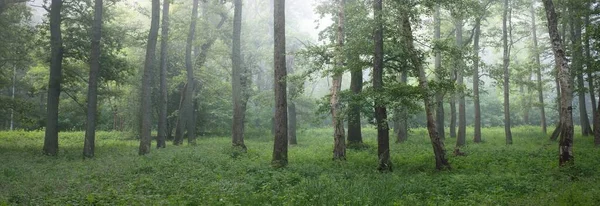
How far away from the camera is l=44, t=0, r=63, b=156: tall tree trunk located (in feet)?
59.3

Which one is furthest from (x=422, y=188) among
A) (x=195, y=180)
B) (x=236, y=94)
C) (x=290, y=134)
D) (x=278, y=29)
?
(x=290, y=134)

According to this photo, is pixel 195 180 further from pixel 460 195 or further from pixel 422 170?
pixel 422 170

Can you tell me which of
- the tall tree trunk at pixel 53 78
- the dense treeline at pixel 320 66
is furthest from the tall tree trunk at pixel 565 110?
the tall tree trunk at pixel 53 78

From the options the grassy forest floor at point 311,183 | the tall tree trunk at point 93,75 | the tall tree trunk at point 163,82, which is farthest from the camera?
the tall tree trunk at point 163,82

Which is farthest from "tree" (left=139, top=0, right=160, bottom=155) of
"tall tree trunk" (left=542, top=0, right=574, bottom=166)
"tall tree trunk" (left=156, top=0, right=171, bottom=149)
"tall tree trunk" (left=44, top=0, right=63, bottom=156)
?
"tall tree trunk" (left=542, top=0, right=574, bottom=166)

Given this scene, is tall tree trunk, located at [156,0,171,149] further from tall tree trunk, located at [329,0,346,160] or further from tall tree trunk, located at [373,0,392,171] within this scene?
tall tree trunk, located at [373,0,392,171]

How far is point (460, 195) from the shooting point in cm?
903

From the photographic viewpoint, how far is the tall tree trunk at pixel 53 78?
59.3 ft

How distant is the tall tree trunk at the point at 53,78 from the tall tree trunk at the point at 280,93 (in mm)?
11071

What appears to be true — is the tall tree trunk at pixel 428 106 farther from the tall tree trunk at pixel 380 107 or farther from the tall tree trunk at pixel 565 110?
the tall tree trunk at pixel 565 110

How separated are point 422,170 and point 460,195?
3.84 metres

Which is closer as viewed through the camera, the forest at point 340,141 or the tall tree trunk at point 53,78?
the forest at point 340,141

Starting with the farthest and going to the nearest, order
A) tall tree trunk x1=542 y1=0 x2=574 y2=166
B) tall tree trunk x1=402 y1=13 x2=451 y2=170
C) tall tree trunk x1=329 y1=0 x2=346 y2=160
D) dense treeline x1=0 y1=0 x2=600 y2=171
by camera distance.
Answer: tall tree trunk x1=329 y1=0 x2=346 y2=160, dense treeline x1=0 y1=0 x2=600 y2=171, tall tree trunk x1=402 y1=13 x2=451 y2=170, tall tree trunk x1=542 y1=0 x2=574 y2=166

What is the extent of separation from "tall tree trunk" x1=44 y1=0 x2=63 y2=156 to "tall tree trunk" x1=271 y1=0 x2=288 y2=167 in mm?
11071
